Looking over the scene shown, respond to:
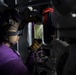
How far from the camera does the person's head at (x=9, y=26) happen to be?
1515 mm

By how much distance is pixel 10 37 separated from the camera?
5.02 feet

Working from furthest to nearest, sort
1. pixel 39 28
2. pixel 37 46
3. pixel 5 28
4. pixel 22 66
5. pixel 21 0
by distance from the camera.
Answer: pixel 21 0 → pixel 39 28 → pixel 37 46 → pixel 5 28 → pixel 22 66

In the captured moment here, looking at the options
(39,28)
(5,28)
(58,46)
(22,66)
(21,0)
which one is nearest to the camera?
(58,46)

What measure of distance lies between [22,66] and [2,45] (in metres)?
0.29

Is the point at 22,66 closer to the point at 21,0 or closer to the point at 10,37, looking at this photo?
the point at 10,37

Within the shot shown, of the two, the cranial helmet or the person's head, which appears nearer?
the cranial helmet

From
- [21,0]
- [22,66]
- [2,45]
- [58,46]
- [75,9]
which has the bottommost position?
[22,66]

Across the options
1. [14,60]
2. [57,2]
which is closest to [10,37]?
[14,60]

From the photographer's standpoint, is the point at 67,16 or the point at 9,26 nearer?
the point at 67,16

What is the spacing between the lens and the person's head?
151 centimetres

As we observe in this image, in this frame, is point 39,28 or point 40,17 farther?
point 39,28

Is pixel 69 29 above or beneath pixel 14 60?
above

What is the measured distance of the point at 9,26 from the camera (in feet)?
5.04

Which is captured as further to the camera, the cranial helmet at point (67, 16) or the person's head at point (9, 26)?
the person's head at point (9, 26)
